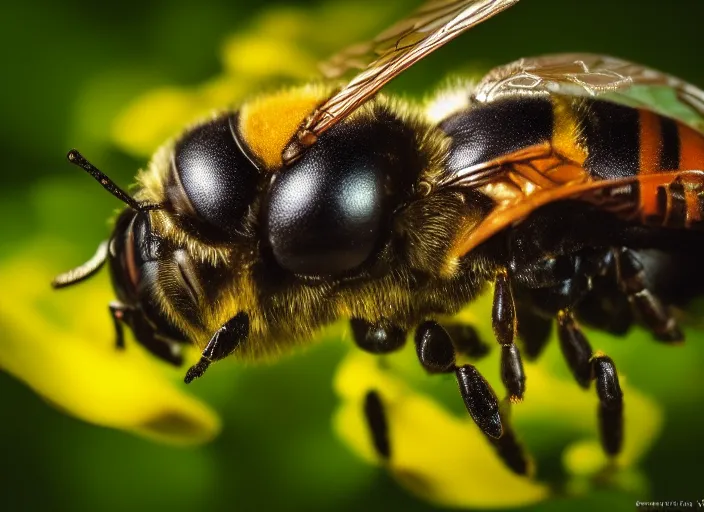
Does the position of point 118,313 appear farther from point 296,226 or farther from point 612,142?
point 612,142

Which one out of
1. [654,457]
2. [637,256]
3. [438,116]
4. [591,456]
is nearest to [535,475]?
[591,456]

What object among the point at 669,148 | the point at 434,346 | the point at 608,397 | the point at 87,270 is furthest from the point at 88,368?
the point at 669,148

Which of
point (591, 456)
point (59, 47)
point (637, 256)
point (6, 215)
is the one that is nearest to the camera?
point (637, 256)

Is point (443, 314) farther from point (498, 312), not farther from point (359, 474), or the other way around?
point (359, 474)

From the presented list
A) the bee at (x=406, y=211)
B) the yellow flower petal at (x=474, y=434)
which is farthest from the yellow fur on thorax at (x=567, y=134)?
the yellow flower petal at (x=474, y=434)

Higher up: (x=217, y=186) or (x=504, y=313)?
(x=217, y=186)

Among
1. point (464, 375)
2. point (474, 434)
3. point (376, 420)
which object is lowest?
point (474, 434)
